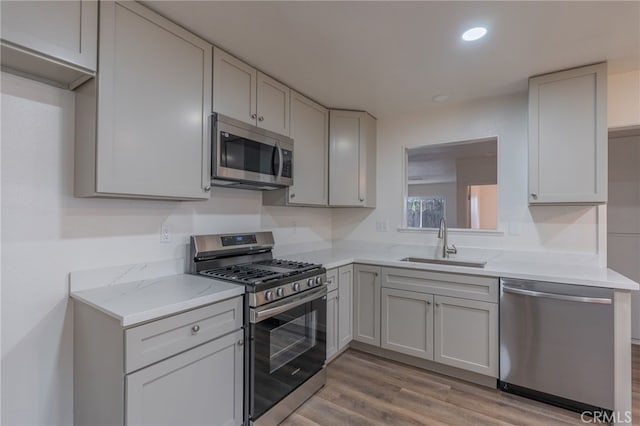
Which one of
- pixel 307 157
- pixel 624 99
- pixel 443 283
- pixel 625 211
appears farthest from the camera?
pixel 625 211

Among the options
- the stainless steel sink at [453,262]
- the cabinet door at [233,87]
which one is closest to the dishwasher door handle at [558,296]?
the stainless steel sink at [453,262]

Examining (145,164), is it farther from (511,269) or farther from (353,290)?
(511,269)

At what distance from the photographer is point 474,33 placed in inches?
71.6

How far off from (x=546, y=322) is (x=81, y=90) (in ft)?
10.2

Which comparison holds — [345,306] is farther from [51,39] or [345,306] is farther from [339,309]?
[51,39]

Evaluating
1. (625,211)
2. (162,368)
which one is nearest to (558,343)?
(625,211)

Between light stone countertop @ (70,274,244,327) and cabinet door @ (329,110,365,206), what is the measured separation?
1572 mm

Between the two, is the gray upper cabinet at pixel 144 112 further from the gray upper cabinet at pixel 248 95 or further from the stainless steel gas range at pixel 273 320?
the stainless steel gas range at pixel 273 320

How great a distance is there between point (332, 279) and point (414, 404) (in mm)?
1058

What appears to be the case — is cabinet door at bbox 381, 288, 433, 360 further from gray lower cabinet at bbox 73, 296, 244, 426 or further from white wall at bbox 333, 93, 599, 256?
gray lower cabinet at bbox 73, 296, 244, 426

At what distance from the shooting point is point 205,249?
2.12 m

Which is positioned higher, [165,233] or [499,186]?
[499,186]

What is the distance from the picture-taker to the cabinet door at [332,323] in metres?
2.57

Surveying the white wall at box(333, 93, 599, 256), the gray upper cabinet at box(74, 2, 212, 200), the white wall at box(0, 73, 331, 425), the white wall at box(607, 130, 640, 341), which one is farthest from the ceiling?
the white wall at box(607, 130, 640, 341)
